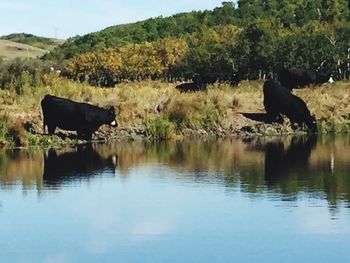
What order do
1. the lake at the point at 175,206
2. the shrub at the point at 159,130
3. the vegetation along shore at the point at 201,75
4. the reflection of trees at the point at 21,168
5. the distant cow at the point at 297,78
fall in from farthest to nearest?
1. the distant cow at the point at 297,78
2. the vegetation along shore at the point at 201,75
3. the shrub at the point at 159,130
4. the reflection of trees at the point at 21,168
5. the lake at the point at 175,206

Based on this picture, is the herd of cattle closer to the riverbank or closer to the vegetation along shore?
the vegetation along shore

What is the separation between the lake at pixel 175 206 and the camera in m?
11.0

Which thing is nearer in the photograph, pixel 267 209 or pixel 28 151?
pixel 267 209

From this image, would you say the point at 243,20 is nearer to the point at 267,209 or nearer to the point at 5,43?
the point at 5,43

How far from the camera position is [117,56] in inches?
2945

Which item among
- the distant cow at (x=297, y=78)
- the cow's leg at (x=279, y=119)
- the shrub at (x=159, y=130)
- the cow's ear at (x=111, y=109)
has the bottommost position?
the shrub at (x=159, y=130)

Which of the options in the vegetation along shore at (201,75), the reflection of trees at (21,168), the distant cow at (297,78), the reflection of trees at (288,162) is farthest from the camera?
the distant cow at (297,78)

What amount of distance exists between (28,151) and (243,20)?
244ft

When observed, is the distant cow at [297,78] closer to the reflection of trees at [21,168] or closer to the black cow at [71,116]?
the black cow at [71,116]

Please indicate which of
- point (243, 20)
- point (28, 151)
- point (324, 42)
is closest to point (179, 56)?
point (324, 42)

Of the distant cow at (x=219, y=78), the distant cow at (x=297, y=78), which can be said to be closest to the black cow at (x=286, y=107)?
the distant cow at (x=297, y=78)

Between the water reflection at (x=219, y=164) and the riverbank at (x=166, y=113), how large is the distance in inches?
59.0

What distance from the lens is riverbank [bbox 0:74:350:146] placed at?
88.6 feet

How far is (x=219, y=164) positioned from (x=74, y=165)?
3.36 meters
